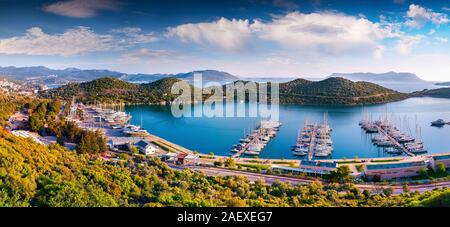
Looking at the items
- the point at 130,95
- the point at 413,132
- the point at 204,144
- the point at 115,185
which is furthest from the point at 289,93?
the point at 115,185

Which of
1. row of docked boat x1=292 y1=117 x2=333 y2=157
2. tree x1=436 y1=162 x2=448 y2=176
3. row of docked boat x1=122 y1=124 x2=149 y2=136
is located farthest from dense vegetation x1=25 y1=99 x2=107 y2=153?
tree x1=436 y1=162 x2=448 y2=176

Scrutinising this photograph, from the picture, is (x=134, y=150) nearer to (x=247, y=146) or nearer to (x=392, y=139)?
(x=247, y=146)

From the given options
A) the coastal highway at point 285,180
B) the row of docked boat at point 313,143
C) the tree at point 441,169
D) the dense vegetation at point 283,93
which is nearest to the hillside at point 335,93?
the dense vegetation at point 283,93

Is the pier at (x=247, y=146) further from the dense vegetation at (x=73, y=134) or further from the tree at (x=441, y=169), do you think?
the tree at (x=441, y=169)

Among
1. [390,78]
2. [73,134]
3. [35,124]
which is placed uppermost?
[390,78]

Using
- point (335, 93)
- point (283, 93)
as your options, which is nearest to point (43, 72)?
point (283, 93)

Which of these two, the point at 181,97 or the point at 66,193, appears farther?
the point at 181,97
